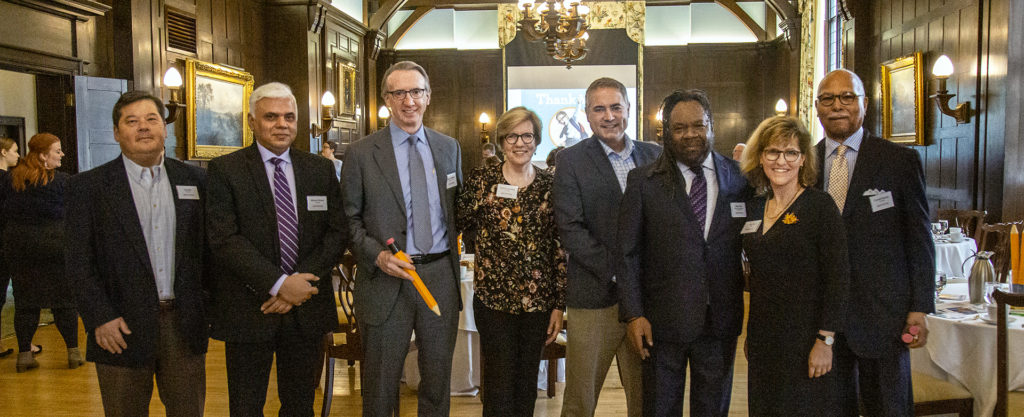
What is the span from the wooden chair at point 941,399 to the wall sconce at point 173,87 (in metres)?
6.80

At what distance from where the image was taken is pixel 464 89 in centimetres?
1352

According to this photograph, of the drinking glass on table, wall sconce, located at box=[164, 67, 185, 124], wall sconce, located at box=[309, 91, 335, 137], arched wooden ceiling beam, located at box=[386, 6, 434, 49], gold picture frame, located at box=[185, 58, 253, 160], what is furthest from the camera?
arched wooden ceiling beam, located at box=[386, 6, 434, 49]

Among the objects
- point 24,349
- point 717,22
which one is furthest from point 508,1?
point 24,349

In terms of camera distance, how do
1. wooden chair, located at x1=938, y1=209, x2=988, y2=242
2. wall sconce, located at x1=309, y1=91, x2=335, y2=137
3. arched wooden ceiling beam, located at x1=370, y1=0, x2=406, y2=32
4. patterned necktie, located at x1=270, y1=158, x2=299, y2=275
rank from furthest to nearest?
1. arched wooden ceiling beam, located at x1=370, y1=0, x2=406, y2=32
2. wall sconce, located at x1=309, y1=91, x2=335, y2=137
3. wooden chair, located at x1=938, y1=209, x2=988, y2=242
4. patterned necktie, located at x1=270, y1=158, x2=299, y2=275

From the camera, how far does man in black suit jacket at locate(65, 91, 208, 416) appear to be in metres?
2.40

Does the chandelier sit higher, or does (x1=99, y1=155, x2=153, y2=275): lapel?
the chandelier

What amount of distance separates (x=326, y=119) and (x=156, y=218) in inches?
309

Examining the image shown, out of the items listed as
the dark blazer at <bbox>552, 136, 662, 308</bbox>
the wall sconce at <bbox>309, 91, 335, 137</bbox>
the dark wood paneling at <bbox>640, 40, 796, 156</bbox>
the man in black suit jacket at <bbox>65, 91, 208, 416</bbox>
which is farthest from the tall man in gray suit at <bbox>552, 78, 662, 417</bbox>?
the dark wood paneling at <bbox>640, 40, 796, 156</bbox>

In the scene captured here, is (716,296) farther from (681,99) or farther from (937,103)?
(937,103)

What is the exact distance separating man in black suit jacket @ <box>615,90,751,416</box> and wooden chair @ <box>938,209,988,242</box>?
4933 millimetres

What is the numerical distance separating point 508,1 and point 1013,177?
31.3 feet

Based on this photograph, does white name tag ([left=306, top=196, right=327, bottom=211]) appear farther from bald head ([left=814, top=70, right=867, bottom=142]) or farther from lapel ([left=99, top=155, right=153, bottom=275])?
bald head ([left=814, top=70, right=867, bottom=142])

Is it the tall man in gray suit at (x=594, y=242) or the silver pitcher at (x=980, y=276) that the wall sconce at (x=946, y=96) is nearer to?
the silver pitcher at (x=980, y=276)

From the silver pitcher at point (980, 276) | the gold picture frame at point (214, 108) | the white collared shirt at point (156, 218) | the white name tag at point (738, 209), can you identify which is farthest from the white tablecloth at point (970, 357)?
the gold picture frame at point (214, 108)
